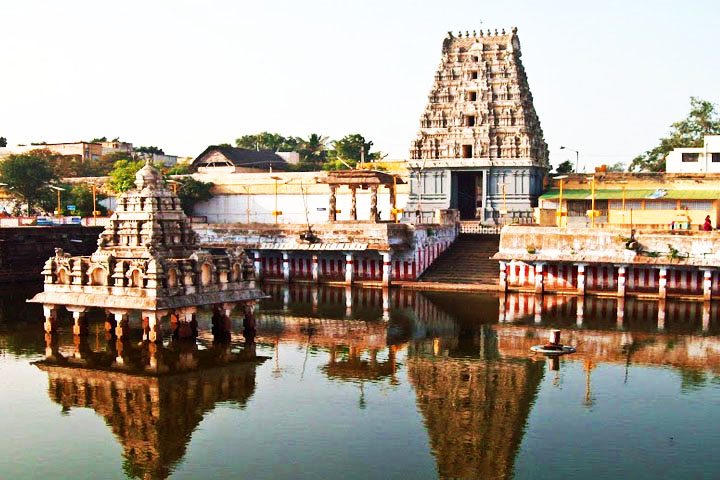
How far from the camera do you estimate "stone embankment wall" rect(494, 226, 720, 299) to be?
43.6m

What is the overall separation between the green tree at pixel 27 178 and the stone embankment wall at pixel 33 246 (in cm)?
1785

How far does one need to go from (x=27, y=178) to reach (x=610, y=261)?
2005 inches

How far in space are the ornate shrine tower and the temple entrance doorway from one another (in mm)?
35530

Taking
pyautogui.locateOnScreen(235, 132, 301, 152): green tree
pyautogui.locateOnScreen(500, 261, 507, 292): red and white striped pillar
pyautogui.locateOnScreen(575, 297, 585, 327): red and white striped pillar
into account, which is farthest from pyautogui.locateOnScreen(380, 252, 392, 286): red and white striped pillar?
pyautogui.locateOnScreen(235, 132, 301, 152): green tree

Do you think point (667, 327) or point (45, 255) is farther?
point (45, 255)

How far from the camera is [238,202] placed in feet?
239

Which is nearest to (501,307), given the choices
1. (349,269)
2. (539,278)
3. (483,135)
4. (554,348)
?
(539,278)

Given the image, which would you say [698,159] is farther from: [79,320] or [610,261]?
[79,320]

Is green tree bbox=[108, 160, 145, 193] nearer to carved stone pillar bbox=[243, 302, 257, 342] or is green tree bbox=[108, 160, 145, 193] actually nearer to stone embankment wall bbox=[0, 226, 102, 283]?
stone embankment wall bbox=[0, 226, 102, 283]

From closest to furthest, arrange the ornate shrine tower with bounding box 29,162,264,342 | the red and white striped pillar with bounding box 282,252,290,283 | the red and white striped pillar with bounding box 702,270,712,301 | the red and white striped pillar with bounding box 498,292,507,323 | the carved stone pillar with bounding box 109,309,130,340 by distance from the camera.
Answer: the ornate shrine tower with bounding box 29,162,264,342 < the carved stone pillar with bounding box 109,309,130,340 < the red and white striped pillar with bounding box 498,292,507,323 < the red and white striped pillar with bounding box 702,270,712,301 < the red and white striped pillar with bounding box 282,252,290,283

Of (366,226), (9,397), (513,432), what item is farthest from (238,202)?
(513,432)

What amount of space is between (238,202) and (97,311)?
1319 inches

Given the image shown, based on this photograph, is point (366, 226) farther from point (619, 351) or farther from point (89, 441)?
point (89, 441)

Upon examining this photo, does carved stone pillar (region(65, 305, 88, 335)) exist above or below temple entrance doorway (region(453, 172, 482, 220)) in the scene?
below
